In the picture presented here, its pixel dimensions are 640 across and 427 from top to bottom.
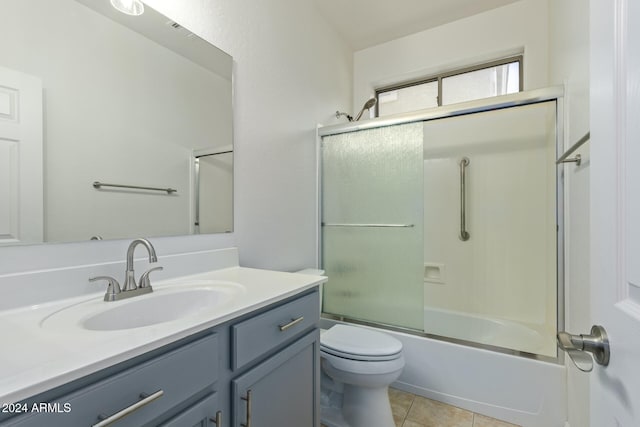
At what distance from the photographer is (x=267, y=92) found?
1.70 m

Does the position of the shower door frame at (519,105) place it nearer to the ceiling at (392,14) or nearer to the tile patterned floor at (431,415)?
the tile patterned floor at (431,415)

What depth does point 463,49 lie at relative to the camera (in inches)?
92.0

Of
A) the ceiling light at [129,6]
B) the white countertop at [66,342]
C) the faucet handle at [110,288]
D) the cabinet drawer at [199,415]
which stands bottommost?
the cabinet drawer at [199,415]

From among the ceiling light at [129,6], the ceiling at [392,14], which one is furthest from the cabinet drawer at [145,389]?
the ceiling at [392,14]

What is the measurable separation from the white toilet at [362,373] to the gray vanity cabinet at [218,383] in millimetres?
339

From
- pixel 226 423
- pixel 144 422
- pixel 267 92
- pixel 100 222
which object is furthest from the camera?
pixel 267 92

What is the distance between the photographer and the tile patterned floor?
5.11 feet

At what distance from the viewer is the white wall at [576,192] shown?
1.13 meters

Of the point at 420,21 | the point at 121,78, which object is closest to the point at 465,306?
the point at 420,21

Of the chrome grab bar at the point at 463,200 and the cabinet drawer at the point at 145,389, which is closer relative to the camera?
the cabinet drawer at the point at 145,389

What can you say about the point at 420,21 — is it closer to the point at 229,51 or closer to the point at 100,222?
the point at 229,51

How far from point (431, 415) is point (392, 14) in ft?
9.13

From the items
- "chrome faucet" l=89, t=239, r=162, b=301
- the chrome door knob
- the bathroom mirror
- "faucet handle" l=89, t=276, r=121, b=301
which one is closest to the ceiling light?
the bathroom mirror

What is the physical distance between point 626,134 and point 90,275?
1325mm
